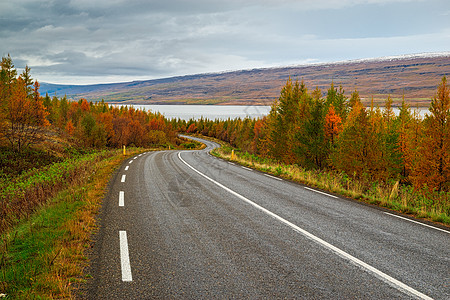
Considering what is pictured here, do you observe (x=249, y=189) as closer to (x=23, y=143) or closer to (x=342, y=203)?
(x=342, y=203)

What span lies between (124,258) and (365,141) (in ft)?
58.4

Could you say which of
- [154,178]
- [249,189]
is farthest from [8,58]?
[249,189]

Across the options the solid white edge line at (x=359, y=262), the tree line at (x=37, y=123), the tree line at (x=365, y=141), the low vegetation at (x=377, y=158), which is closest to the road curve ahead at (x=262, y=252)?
the solid white edge line at (x=359, y=262)

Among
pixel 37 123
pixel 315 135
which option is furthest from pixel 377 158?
pixel 37 123

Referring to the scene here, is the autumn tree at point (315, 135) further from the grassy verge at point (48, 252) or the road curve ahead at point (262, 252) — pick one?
the grassy verge at point (48, 252)

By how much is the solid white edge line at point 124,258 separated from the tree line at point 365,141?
381 inches

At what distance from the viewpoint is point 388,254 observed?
4.66m

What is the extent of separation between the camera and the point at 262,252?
4.61 meters

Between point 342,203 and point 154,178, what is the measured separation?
27.8 feet

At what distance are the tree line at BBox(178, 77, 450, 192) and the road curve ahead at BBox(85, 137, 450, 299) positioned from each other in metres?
5.75

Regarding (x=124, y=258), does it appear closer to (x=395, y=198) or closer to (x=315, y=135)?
(x=395, y=198)

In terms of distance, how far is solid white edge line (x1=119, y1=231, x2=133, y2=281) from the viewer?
3.71 m

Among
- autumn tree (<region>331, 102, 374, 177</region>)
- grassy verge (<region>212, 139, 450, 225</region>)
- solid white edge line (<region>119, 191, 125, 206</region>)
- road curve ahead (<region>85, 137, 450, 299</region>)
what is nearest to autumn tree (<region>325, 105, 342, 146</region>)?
autumn tree (<region>331, 102, 374, 177</region>)

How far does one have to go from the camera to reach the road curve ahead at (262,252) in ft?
11.3
